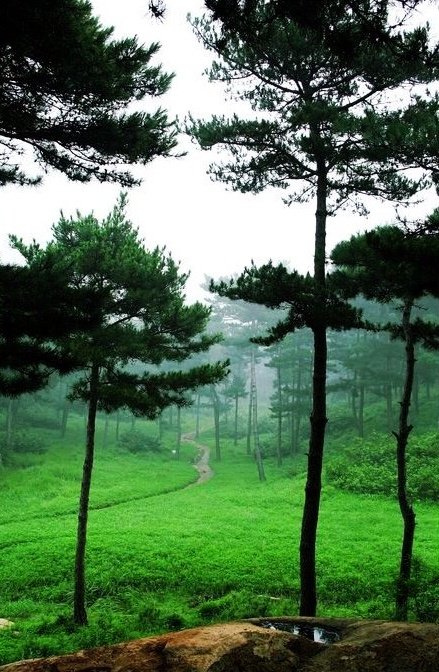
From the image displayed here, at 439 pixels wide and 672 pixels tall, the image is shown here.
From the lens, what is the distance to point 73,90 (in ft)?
24.2

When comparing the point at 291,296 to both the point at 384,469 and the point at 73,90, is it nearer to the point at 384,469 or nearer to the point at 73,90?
the point at 73,90

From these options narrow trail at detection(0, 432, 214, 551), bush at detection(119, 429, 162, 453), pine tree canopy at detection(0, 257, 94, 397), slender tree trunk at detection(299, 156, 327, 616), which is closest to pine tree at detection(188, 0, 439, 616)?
A: slender tree trunk at detection(299, 156, 327, 616)

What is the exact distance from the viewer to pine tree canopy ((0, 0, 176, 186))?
611 cm

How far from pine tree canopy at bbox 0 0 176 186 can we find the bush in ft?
124

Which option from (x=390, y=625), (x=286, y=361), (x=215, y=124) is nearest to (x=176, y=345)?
(x=215, y=124)

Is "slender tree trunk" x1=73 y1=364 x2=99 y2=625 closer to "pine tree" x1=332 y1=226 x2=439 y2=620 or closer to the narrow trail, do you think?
"pine tree" x1=332 y1=226 x2=439 y2=620

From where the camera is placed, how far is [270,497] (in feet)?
80.2

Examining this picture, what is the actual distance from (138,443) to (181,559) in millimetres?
30687

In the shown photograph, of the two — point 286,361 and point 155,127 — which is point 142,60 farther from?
point 286,361

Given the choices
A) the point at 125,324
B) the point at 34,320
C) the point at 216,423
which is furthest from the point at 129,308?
the point at 216,423

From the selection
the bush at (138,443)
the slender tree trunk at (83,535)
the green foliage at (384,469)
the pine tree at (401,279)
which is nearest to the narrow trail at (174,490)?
the bush at (138,443)

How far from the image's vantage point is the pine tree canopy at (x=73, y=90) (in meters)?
6.11

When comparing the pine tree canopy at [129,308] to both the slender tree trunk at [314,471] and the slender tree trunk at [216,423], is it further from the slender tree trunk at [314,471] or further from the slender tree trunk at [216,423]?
the slender tree trunk at [216,423]

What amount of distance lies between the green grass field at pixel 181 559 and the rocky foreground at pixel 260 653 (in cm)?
520
